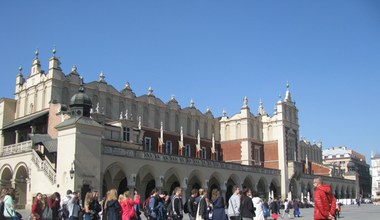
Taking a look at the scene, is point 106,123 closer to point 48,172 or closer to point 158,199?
point 48,172

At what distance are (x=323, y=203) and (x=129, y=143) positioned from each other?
29398mm

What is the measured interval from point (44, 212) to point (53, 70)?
26849 mm

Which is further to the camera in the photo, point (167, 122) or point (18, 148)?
point (167, 122)

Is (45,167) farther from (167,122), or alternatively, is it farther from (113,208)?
(167,122)

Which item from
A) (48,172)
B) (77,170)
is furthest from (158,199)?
(48,172)

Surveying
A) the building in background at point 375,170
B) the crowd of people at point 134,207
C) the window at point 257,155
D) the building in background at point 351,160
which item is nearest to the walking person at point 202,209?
the crowd of people at point 134,207

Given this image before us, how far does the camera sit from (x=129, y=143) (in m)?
37.7

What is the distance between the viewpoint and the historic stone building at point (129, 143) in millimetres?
28453

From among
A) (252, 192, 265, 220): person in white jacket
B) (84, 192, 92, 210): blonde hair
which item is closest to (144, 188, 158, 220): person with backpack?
(84, 192, 92, 210): blonde hair

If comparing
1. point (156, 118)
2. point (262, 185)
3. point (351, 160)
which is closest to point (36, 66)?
point (156, 118)

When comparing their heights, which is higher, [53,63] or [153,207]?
[53,63]

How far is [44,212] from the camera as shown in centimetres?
1276

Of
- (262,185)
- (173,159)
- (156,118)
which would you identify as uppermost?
(156,118)

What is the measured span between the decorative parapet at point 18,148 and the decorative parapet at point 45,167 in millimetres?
1376
